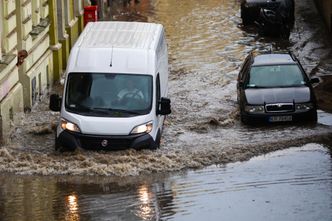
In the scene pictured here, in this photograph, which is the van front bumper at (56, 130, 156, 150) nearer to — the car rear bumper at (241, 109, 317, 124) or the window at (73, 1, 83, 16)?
the car rear bumper at (241, 109, 317, 124)

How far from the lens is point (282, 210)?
47.0 feet

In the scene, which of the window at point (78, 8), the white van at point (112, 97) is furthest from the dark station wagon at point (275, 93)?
the window at point (78, 8)

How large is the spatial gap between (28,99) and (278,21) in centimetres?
1385

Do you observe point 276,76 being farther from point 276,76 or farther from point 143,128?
point 143,128

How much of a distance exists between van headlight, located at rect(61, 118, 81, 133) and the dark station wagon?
183 inches

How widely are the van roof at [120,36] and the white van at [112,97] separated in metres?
0.02

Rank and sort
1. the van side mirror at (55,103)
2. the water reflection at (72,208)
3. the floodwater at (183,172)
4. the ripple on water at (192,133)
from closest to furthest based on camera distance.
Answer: the water reflection at (72,208)
the floodwater at (183,172)
the ripple on water at (192,133)
the van side mirror at (55,103)

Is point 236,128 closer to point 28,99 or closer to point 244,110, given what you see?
point 244,110

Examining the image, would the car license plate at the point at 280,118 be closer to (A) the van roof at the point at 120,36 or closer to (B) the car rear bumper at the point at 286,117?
(B) the car rear bumper at the point at 286,117

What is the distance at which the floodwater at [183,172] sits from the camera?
14.6m

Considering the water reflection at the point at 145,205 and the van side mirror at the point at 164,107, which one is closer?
the water reflection at the point at 145,205

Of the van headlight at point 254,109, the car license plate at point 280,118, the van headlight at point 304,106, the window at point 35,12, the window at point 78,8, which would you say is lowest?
the window at point 78,8

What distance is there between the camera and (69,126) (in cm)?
1789

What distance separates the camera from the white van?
58.2 feet
